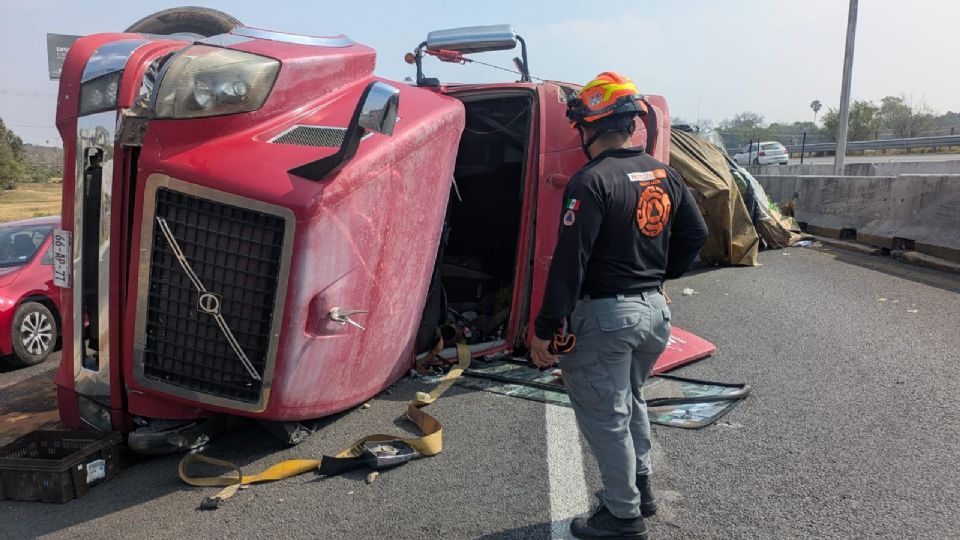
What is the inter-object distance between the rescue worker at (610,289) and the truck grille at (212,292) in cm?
130

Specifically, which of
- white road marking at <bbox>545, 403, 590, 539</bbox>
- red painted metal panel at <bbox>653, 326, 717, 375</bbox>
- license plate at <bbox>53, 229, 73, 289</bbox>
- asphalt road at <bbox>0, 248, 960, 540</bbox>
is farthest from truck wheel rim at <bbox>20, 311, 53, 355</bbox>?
red painted metal panel at <bbox>653, 326, 717, 375</bbox>

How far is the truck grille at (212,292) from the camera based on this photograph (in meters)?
2.98

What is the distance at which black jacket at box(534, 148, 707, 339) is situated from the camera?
2574 mm

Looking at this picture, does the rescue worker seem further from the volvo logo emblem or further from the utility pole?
the utility pole

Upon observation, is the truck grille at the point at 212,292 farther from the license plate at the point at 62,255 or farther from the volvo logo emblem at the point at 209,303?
the license plate at the point at 62,255

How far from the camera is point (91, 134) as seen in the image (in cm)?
312

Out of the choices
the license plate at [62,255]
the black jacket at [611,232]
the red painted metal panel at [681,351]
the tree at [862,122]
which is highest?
the tree at [862,122]

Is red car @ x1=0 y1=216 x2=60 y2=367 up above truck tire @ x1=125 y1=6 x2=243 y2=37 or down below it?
below

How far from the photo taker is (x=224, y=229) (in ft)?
9.81

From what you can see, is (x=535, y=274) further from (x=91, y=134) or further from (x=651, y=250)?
(x=91, y=134)

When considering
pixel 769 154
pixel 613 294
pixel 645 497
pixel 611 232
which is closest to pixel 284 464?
pixel 645 497

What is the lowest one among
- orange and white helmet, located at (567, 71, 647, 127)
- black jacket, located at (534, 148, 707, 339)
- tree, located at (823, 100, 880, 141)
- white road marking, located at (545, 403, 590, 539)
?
white road marking, located at (545, 403, 590, 539)

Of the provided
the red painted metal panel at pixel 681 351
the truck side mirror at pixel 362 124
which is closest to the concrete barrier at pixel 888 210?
the red painted metal panel at pixel 681 351

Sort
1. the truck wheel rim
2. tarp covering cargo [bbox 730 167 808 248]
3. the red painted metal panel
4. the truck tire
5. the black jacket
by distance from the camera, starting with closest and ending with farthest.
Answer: the black jacket < the red painted metal panel < the truck tire < the truck wheel rim < tarp covering cargo [bbox 730 167 808 248]
